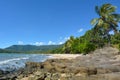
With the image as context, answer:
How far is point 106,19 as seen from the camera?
5797cm

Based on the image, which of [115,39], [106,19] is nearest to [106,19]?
[106,19]

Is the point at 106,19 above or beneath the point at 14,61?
above

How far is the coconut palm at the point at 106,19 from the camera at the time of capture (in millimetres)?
56938

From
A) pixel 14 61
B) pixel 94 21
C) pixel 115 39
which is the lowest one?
pixel 14 61

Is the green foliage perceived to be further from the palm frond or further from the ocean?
the ocean

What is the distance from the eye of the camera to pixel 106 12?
5859 centimetres

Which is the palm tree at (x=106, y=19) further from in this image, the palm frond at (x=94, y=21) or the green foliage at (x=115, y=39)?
the green foliage at (x=115, y=39)

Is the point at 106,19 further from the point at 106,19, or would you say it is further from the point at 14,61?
the point at 14,61

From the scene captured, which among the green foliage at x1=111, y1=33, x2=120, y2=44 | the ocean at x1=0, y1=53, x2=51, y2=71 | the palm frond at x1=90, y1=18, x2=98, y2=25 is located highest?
the palm frond at x1=90, y1=18, x2=98, y2=25

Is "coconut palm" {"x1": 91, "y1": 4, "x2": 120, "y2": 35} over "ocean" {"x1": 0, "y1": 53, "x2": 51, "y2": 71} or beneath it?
over

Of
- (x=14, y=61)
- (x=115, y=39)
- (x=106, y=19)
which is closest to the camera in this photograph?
(x=14, y=61)

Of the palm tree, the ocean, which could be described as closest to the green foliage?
the palm tree

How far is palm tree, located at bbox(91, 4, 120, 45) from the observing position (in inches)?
2242

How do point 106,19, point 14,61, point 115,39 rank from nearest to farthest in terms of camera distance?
point 14,61
point 106,19
point 115,39
